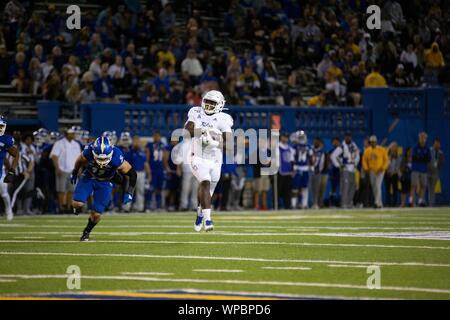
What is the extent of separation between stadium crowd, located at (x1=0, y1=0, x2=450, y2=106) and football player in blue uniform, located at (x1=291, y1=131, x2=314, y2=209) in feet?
6.53

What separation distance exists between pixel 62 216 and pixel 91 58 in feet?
15.5

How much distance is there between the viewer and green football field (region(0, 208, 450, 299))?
422 inches

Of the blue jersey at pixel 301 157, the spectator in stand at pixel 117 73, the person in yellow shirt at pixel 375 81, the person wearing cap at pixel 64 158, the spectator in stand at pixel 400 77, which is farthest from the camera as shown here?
the spectator in stand at pixel 400 77

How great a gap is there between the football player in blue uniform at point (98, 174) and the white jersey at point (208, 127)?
2023 millimetres

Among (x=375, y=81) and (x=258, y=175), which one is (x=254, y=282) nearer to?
(x=258, y=175)

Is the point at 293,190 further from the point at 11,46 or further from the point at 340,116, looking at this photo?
the point at 11,46

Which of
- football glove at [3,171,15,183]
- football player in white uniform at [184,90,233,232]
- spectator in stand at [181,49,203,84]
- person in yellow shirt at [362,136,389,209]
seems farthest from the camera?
spectator in stand at [181,49,203,84]

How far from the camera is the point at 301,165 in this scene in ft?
90.4

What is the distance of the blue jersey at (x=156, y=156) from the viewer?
86.2 feet

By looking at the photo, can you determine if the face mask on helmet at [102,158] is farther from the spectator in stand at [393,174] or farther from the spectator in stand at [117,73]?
the spectator in stand at [393,174]

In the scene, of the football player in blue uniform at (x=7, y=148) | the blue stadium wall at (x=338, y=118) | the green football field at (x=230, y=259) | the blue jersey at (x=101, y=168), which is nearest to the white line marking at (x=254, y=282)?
the green football field at (x=230, y=259)

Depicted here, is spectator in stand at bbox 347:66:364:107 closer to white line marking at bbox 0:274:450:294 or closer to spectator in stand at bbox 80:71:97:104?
spectator in stand at bbox 80:71:97:104

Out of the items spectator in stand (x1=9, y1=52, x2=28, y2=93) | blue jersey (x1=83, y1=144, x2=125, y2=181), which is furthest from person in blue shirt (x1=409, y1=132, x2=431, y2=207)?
blue jersey (x1=83, y1=144, x2=125, y2=181)
